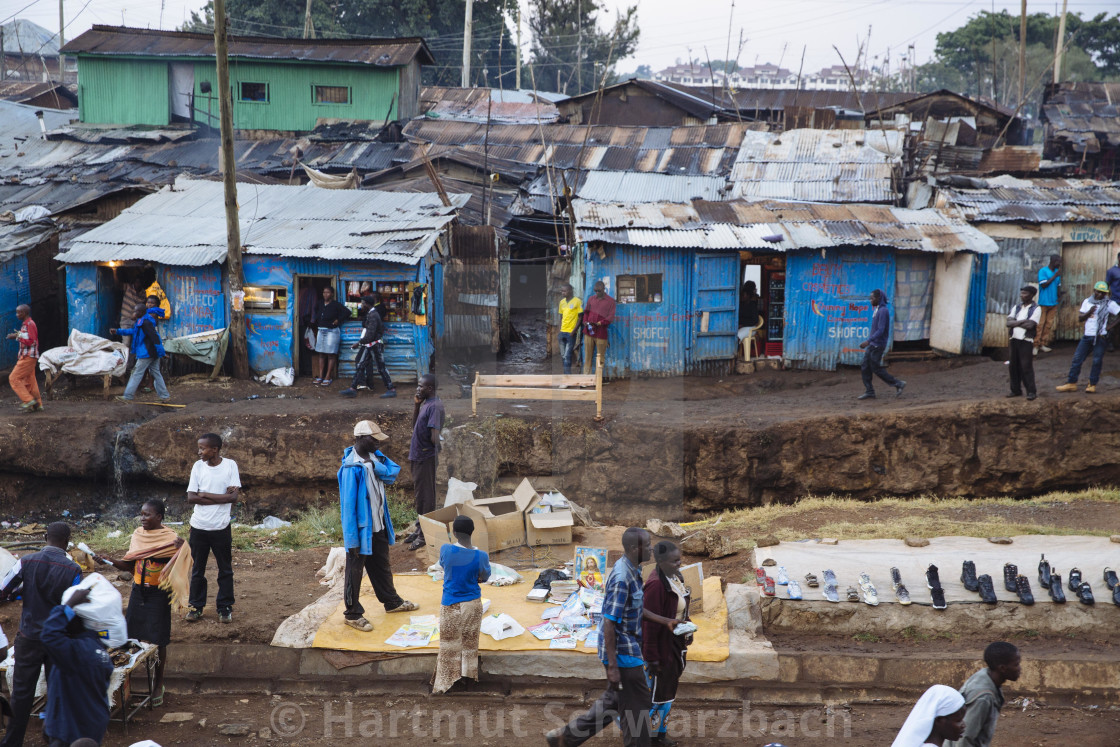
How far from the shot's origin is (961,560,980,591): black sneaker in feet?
24.0

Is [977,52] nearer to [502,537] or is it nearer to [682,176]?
[682,176]

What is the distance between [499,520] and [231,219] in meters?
8.49

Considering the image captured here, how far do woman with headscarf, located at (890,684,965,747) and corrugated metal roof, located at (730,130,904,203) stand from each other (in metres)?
14.6

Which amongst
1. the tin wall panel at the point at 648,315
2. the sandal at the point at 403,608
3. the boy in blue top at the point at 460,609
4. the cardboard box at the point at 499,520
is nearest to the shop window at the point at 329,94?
the tin wall panel at the point at 648,315

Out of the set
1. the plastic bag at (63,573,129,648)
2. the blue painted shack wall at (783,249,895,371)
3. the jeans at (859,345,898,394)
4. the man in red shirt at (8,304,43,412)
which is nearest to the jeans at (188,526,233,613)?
the plastic bag at (63,573,129,648)

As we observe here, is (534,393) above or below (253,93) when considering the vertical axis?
below

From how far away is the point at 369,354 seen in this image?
14.6 m

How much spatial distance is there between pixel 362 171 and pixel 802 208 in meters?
10.6

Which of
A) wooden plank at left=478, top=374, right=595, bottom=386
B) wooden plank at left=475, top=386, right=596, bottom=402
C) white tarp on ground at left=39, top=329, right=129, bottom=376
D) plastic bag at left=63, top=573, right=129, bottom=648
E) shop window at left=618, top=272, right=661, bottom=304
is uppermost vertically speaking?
shop window at left=618, top=272, right=661, bottom=304

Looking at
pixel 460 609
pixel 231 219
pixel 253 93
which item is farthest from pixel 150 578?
pixel 253 93

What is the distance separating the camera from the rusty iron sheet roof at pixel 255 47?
25.0 m

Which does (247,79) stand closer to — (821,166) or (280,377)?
(280,377)

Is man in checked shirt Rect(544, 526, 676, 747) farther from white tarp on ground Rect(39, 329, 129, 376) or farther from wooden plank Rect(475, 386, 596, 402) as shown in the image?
white tarp on ground Rect(39, 329, 129, 376)

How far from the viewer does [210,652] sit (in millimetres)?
6969
